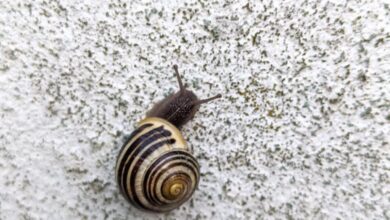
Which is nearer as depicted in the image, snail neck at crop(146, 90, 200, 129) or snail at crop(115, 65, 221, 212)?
snail at crop(115, 65, 221, 212)

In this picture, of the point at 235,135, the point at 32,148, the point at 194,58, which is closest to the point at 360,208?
the point at 235,135

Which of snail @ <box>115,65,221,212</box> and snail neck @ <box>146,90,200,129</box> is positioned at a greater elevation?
snail neck @ <box>146,90,200,129</box>

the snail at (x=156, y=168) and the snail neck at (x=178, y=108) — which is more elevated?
the snail neck at (x=178, y=108)

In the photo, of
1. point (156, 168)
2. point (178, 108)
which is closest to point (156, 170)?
point (156, 168)

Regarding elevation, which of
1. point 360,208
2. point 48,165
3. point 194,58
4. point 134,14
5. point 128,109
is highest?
point 134,14

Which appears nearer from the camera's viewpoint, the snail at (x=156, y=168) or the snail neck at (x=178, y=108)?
the snail at (x=156, y=168)

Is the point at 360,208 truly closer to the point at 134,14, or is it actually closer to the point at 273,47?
the point at 273,47

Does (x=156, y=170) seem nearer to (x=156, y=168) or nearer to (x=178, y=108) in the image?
(x=156, y=168)

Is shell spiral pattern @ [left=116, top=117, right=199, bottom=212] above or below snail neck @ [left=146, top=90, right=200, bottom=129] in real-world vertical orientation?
below
